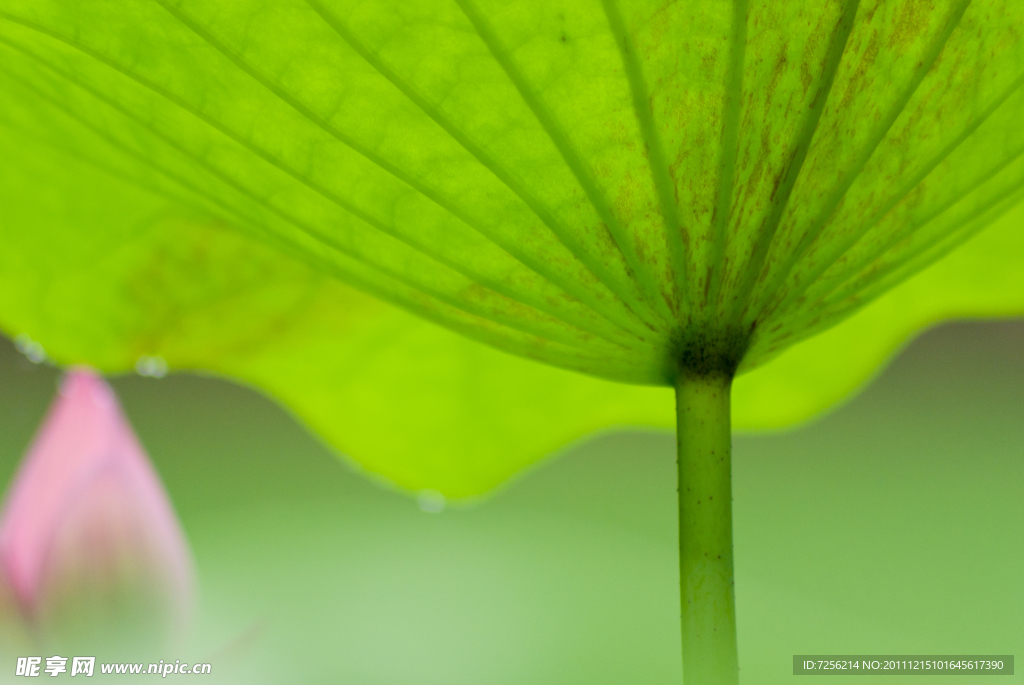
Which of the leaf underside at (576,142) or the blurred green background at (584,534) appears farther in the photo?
the blurred green background at (584,534)

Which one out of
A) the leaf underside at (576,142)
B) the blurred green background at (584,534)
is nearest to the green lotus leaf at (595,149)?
the leaf underside at (576,142)

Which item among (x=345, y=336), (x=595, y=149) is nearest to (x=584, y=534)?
(x=345, y=336)

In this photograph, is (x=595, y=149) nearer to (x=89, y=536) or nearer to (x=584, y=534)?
(x=89, y=536)

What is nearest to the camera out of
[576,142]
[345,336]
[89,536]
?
[576,142]

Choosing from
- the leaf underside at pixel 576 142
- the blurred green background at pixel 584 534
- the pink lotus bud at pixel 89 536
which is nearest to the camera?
the leaf underside at pixel 576 142

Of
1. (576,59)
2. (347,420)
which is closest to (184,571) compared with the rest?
(347,420)

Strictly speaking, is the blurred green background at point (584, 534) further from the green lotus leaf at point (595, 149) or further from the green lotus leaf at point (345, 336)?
the green lotus leaf at point (595, 149)
